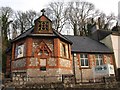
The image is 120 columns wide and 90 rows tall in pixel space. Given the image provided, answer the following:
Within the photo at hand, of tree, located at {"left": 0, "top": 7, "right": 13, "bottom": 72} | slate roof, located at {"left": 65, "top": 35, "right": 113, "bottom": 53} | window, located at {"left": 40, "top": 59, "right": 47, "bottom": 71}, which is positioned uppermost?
tree, located at {"left": 0, "top": 7, "right": 13, "bottom": 72}

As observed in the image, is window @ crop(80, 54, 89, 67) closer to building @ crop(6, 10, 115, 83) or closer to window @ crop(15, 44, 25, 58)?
building @ crop(6, 10, 115, 83)

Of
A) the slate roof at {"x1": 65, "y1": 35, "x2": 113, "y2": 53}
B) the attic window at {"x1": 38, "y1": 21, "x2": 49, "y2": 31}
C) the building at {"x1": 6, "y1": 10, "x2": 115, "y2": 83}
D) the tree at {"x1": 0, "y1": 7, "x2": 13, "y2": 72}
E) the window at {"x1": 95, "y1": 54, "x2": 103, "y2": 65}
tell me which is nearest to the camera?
the building at {"x1": 6, "y1": 10, "x2": 115, "y2": 83}

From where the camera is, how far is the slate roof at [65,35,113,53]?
88.2 feet

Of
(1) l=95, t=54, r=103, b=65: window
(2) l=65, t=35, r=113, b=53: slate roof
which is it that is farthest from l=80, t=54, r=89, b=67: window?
(1) l=95, t=54, r=103, b=65: window

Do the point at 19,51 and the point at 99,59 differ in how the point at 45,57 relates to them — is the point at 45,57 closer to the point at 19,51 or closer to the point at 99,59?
the point at 19,51

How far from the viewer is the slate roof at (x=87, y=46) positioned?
26889 millimetres

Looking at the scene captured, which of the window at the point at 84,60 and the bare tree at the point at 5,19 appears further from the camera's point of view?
the bare tree at the point at 5,19

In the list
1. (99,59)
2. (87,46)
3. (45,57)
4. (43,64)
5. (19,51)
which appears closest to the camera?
(43,64)

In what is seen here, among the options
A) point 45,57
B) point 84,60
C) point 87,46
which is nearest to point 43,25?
point 45,57

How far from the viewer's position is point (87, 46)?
2839 centimetres

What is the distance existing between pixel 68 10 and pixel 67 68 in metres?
25.3

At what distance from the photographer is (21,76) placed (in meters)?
17.0

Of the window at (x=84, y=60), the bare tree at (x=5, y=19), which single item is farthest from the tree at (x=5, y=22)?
the window at (x=84, y=60)

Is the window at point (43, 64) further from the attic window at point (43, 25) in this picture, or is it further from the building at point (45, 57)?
the attic window at point (43, 25)
